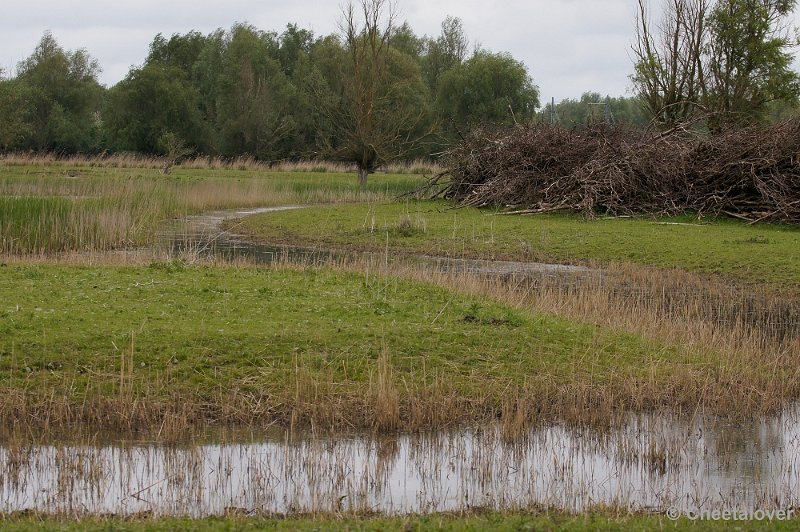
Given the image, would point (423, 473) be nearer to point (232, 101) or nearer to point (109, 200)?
point (109, 200)

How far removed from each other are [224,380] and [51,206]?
13.7m

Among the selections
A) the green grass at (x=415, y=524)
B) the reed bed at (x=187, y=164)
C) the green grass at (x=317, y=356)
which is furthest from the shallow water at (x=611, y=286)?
the reed bed at (x=187, y=164)

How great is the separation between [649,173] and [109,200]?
Result: 15.1 metres

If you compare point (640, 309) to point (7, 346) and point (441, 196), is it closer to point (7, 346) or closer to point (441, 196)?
point (7, 346)

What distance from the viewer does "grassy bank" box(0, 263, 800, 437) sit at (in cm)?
891

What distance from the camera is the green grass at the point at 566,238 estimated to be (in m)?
20.1

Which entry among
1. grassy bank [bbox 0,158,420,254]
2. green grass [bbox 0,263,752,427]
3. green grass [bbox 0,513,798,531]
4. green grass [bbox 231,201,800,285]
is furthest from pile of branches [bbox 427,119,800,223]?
green grass [bbox 0,513,798,531]

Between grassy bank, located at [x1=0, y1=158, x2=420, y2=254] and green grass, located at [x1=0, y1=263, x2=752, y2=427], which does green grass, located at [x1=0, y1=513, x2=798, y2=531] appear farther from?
grassy bank, located at [x1=0, y1=158, x2=420, y2=254]

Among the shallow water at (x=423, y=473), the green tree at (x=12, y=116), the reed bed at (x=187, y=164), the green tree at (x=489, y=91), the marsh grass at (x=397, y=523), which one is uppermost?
the green tree at (x=489, y=91)

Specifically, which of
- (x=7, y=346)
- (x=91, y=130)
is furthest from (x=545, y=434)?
(x=91, y=130)

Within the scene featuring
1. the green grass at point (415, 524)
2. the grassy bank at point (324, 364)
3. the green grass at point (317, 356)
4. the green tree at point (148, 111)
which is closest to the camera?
the green grass at point (415, 524)

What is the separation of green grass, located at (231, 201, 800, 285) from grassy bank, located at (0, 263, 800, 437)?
6.84m

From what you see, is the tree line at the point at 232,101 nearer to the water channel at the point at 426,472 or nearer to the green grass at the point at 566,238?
the green grass at the point at 566,238

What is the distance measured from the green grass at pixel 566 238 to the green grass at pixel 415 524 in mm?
12602
